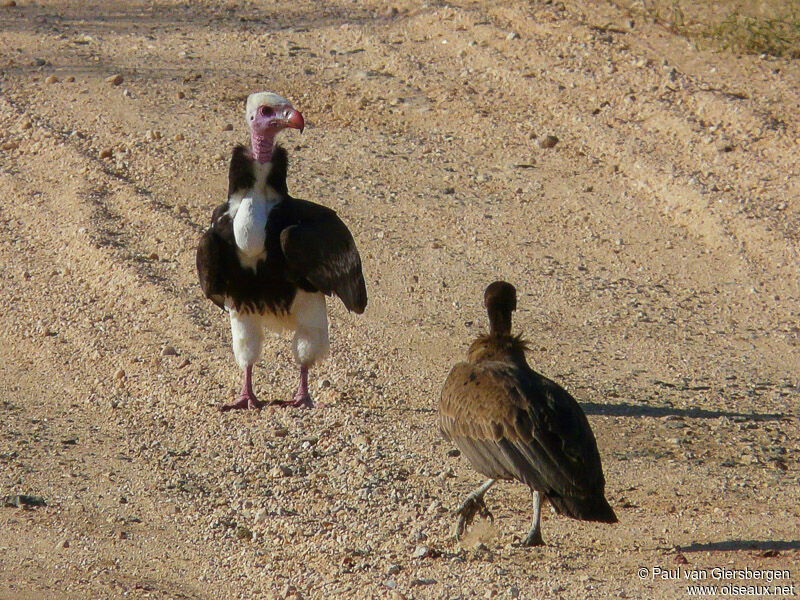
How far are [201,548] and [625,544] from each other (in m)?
1.89

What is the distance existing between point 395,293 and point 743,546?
3.92 metres

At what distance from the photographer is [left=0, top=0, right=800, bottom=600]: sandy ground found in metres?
5.71

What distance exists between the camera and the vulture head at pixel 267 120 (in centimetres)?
722

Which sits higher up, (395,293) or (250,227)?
(250,227)

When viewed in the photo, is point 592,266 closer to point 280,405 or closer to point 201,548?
point 280,405

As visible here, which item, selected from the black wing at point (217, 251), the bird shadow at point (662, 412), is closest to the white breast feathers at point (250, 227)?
the black wing at point (217, 251)

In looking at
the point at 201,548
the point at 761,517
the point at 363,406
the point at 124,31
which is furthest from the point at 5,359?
the point at 124,31

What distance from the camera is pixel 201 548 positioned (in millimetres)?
5805

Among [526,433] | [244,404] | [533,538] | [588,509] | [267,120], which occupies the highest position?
[267,120]

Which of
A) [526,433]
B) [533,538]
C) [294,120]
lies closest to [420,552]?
[533,538]

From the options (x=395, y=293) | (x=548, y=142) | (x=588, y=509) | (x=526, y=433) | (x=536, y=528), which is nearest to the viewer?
(x=588, y=509)

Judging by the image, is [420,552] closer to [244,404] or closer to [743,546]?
[743,546]

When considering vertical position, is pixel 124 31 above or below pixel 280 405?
above

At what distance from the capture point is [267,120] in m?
7.28
